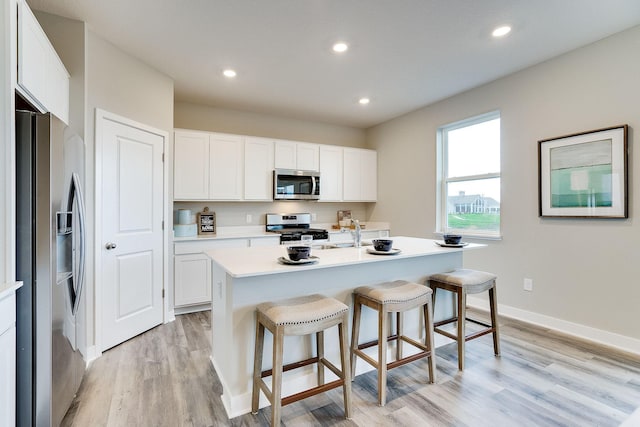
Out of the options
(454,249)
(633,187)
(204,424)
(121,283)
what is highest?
(633,187)

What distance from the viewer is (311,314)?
5.54 ft

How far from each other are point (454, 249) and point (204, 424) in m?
2.12

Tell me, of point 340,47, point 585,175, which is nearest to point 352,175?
point 340,47

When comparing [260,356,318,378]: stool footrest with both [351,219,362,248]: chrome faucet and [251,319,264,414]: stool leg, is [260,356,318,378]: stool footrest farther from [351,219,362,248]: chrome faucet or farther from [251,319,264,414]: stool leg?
[351,219,362,248]: chrome faucet

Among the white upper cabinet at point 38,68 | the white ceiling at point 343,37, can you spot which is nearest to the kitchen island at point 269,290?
the white upper cabinet at point 38,68

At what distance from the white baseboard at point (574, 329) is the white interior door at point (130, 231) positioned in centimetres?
379

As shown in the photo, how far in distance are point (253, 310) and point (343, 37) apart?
233cm

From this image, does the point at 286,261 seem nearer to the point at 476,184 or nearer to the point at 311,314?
the point at 311,314

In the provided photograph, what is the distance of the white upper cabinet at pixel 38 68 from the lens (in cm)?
166

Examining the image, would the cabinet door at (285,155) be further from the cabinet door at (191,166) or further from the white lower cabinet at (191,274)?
the white lower cabinet at (191,274)

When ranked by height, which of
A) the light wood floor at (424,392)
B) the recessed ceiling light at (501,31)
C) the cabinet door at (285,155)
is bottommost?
the light wood floor at (424,392)

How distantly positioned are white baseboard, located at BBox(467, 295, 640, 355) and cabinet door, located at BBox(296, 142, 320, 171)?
300 centimetres

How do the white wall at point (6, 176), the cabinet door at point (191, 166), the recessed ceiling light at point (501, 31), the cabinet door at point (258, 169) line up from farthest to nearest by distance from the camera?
the cabinet door at point (258, 169) → the cabinet door at point (191, 166) → the recessed ceiling light at point (501, 31) → the white wall at point (6, 176)

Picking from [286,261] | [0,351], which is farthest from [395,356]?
[0,351]
